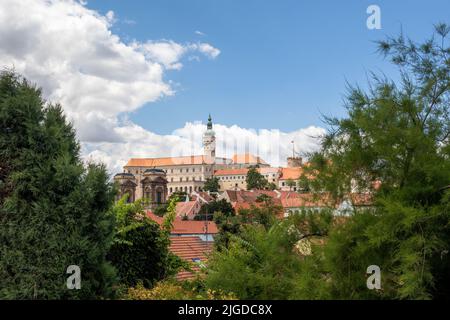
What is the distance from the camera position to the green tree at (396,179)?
5543 mm

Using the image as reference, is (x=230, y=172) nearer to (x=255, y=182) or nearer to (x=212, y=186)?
(x=212, y=186)

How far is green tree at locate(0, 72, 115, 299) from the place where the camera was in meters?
5.68

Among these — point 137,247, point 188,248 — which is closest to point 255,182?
point 188,248

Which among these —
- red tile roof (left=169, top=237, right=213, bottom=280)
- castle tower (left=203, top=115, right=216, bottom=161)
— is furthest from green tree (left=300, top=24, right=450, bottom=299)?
castle tower (left=203, top=115, right=216, bottom=161)

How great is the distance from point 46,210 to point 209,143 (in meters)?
166

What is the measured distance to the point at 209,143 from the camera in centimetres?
17200

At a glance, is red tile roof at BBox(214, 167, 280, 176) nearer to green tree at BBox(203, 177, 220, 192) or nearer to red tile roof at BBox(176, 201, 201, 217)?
green tree at BBox(203, 177, 220, 192)

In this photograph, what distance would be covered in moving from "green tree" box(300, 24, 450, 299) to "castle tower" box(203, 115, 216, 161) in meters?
157

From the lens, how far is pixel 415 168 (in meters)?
6.03

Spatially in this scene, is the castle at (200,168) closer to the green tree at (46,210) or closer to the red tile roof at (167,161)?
the red tile roof at (167,161)

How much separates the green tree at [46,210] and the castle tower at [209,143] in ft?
520
